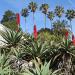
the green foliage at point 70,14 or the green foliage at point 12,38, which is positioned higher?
the green foliage at point 70,14

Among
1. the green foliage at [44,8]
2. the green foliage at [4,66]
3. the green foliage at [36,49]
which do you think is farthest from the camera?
the green foliage at [44,8]

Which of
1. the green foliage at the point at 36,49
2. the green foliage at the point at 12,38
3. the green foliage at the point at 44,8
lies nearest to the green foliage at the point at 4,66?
the green foliage at the point at 36,49

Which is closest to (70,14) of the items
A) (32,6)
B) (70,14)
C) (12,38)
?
(70,14)

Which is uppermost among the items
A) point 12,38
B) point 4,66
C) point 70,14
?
point 70,14

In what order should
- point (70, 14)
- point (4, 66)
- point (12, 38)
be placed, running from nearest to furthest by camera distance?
point (4, 66) → point (12, 38) → point (70, 14)

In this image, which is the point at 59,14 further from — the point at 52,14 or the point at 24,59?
the point at 24,59

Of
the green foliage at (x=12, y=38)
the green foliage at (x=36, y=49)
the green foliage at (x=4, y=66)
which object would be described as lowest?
the green foliage at (x=4, y=66)

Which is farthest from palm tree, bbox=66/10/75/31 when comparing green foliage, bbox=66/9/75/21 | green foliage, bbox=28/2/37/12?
green foliage, bbox=28/2/37/12

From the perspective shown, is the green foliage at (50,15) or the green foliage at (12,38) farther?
the green foliage at (50,15)

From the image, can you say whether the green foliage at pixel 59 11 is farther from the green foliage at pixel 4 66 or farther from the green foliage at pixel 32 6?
the green foliage at pixel 4 66

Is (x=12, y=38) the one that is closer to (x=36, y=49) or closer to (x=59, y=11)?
(x=36, y=49)

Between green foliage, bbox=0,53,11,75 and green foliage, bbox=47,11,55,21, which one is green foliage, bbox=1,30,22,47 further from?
green foliage, bbox=47,11,55,21

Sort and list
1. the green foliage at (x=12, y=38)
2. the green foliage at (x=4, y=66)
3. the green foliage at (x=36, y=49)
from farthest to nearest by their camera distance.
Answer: the green foliage at (x=12, y=38)
the green foliage at (x=36, y=49)
the green foliage at (x=4, y=66)

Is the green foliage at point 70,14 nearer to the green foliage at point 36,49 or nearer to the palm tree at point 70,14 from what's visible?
the palm tree at point 70,14
